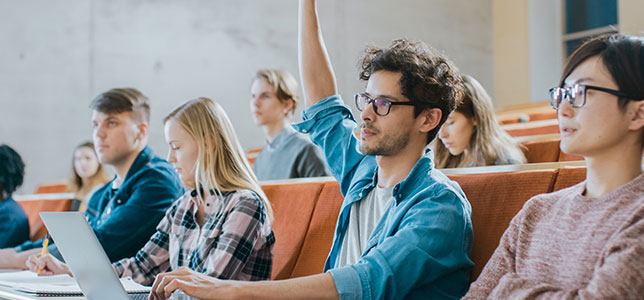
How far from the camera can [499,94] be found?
866cm

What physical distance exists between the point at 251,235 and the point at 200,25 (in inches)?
221

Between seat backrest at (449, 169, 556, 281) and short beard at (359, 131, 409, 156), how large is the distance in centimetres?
21

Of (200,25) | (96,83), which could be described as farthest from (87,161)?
(200,25)

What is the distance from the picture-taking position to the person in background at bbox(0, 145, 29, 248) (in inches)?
132

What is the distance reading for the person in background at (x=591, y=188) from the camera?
3.72 ft

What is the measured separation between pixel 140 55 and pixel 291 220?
514 cm

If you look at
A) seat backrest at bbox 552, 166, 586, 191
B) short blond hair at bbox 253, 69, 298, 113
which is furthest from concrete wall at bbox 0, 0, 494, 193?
seat backrest at bbox 552, 166, 586, 191

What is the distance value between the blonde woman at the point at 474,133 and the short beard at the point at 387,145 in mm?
1171

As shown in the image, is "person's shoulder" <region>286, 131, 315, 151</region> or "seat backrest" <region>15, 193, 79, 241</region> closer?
"person's shoulder" <region>286, 131, 315, 151</region>

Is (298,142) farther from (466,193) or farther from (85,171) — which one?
(85,171)

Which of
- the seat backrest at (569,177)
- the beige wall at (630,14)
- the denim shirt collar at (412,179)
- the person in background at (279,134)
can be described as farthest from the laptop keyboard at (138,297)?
the beige wall at (630,14)

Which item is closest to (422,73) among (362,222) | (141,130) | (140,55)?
(362,222)

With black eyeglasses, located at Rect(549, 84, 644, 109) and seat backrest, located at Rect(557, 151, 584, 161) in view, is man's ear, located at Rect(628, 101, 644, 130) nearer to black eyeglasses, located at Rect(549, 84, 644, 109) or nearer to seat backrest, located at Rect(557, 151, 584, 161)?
black eyeglasses, located at Rect(549, 84, 644, 109)

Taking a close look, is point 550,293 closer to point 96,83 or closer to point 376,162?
point 376,162
